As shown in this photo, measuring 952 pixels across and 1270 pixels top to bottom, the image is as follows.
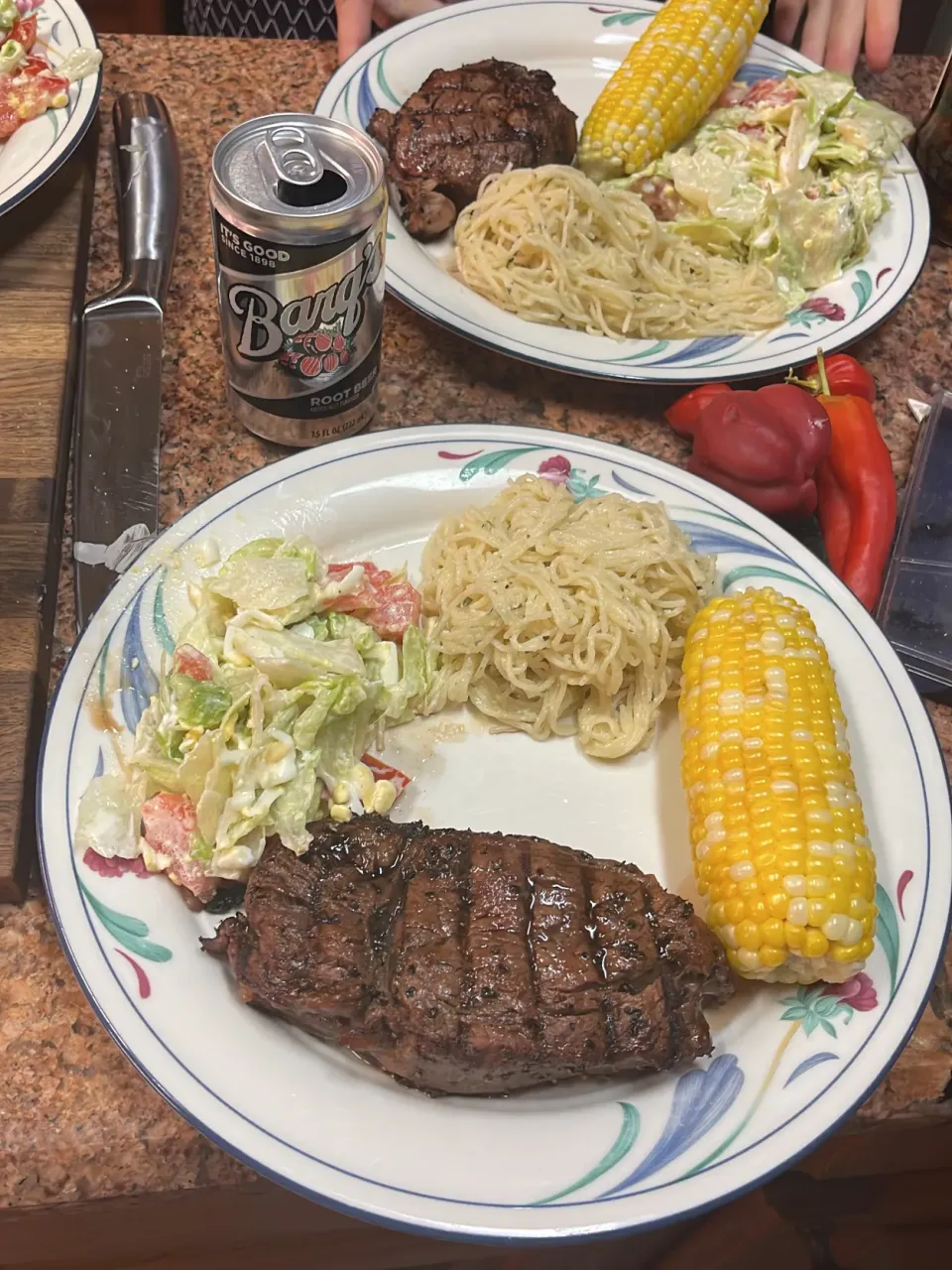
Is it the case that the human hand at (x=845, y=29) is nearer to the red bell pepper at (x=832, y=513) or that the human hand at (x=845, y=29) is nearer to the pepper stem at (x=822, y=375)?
the pepper stem at (x=822, y=375)


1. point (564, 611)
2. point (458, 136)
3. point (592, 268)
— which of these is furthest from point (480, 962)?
point (458, 136)

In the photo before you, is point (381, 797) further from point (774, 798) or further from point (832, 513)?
point (832, 513)

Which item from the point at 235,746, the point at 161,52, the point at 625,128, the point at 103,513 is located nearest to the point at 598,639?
the point at 235,746

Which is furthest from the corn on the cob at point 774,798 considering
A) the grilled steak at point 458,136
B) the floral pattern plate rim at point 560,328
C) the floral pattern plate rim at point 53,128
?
the floral pattern plate rim at point 53,128

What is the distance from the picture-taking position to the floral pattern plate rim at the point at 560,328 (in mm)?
2303

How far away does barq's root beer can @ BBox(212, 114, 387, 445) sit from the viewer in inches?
69.5

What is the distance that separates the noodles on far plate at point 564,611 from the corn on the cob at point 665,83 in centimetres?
128

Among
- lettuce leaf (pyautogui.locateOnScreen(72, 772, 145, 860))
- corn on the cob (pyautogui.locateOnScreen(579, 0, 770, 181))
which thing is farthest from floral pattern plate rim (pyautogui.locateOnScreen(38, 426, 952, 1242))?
corn on the cob (pyautogui.locateOnScreen(579, 0, 770, 181))

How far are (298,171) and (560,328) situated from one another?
2.54ft

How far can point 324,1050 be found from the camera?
4.92 feet

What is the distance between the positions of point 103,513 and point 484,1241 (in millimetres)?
1420

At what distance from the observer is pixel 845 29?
10.4ft

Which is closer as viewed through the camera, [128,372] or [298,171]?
[298,171]

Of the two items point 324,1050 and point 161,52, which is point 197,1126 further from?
point 161,52
